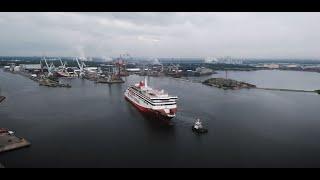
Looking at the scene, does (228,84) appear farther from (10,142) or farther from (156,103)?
(10,142)

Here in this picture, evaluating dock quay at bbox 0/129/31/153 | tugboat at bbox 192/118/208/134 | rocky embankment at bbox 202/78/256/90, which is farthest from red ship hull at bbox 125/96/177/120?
rocky embankment at bbox 202/78/256/90

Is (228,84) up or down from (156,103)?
down

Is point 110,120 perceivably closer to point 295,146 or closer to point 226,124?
point 226,124

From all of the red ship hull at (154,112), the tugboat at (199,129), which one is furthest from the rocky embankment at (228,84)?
the tugboat at (199,129)

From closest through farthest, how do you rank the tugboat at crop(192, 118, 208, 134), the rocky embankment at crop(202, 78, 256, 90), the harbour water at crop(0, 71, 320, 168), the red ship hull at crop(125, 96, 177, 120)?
the harbour water at crop(0, 71, 320, 168) → the tugboat at crop(192, 118, 208, 134) → the red ship hull at crop(125, 96, 177, 120) → the rocky embankment at crop(202, 78, 256, 90)

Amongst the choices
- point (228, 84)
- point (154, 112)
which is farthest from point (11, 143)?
point (228, 84)

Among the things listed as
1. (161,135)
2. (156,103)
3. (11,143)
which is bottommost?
(161,135)

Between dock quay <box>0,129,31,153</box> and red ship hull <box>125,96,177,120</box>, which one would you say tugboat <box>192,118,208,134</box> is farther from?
dock quay <box>0,129,31,153</box>
